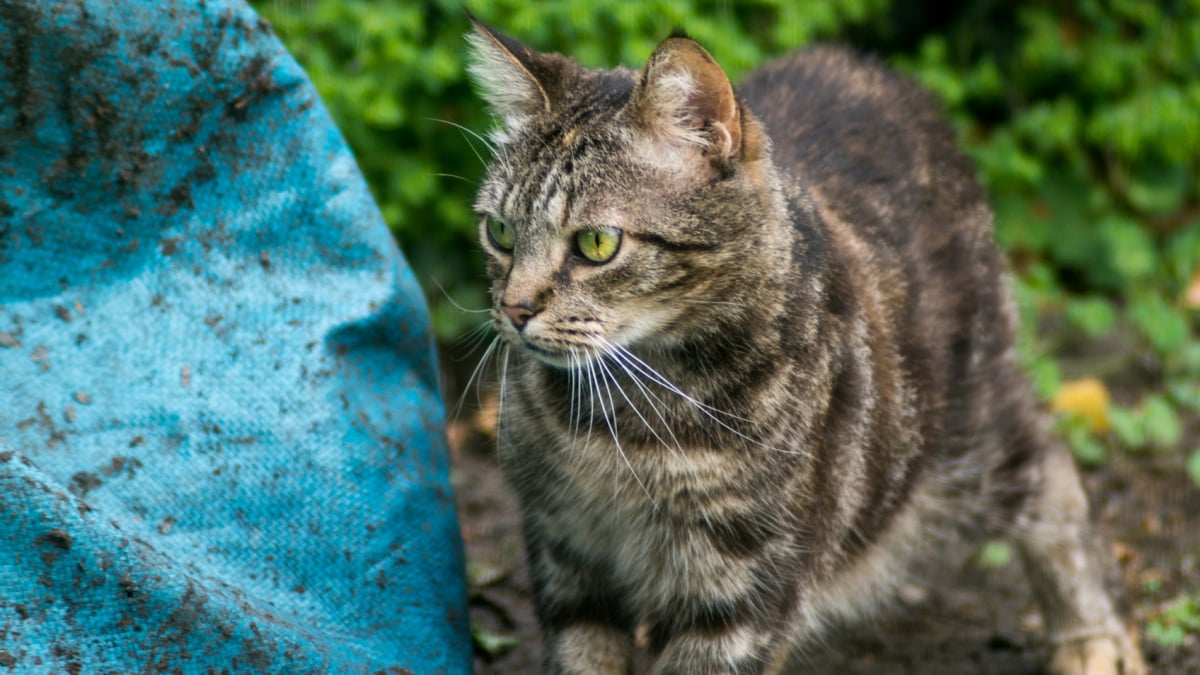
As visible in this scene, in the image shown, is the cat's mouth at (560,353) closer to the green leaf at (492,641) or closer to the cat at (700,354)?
the cat at (700,354)

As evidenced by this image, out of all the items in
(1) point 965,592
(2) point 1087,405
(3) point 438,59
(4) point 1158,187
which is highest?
(3) point 438,59

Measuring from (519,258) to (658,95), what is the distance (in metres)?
0.39

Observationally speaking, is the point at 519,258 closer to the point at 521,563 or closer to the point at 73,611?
the point at 73,611

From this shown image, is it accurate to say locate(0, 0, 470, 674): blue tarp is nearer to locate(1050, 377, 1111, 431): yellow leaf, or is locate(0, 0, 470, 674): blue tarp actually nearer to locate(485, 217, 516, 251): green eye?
locate(485, 217, 516, 251): green eye

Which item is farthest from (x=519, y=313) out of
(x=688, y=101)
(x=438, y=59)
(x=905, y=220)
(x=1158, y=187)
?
(x=1158, y=187)

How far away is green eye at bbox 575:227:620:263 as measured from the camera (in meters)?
2.19

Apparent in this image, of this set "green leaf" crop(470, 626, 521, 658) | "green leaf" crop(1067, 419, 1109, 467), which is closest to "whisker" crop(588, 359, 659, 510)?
"green leaf" crop(470, 626, 521, 658)

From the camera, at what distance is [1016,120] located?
5059mm

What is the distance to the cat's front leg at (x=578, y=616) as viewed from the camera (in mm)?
2506

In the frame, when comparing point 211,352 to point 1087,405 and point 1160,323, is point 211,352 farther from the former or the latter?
point 1160,323

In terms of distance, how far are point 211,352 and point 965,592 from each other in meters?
2.27

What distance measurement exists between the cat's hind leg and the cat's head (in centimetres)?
129

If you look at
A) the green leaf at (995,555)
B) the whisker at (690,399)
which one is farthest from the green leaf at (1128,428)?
the whisker at (690,399)

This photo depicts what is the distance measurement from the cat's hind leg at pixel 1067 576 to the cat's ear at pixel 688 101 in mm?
1431
